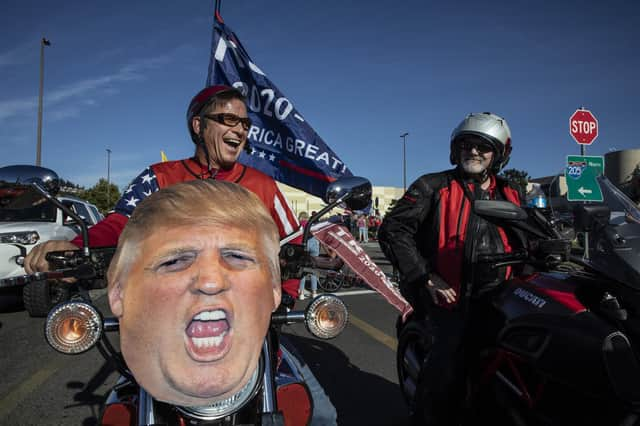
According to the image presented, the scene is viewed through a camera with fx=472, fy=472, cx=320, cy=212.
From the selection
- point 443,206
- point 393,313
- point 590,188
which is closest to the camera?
point 590,188

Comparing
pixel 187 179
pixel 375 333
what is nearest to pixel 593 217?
pixel 187 179

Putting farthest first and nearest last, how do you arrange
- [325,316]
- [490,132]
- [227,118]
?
1. [490,132]
2. [227,118]
3. [325,316]

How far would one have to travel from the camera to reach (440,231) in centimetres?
286

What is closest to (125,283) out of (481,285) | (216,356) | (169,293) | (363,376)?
(169,293)

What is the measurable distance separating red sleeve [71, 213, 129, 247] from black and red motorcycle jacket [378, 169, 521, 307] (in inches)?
64.8

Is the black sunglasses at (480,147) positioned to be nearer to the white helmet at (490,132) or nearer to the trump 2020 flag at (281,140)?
the white helmet at (490,132)

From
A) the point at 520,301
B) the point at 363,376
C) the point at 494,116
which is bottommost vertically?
the point at 363,376

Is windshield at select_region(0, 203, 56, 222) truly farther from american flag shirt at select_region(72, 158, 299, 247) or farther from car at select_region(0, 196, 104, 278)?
american flag shirt at select_region(72, 158, 299, 247)

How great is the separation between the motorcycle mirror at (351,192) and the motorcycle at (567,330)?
0.50m

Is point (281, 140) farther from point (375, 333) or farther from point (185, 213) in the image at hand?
point (185, 213)

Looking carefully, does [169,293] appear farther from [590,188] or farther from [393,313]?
[393,313]

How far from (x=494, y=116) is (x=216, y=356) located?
256 cm

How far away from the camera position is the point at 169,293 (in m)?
0.77

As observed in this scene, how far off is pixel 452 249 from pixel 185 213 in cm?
222
